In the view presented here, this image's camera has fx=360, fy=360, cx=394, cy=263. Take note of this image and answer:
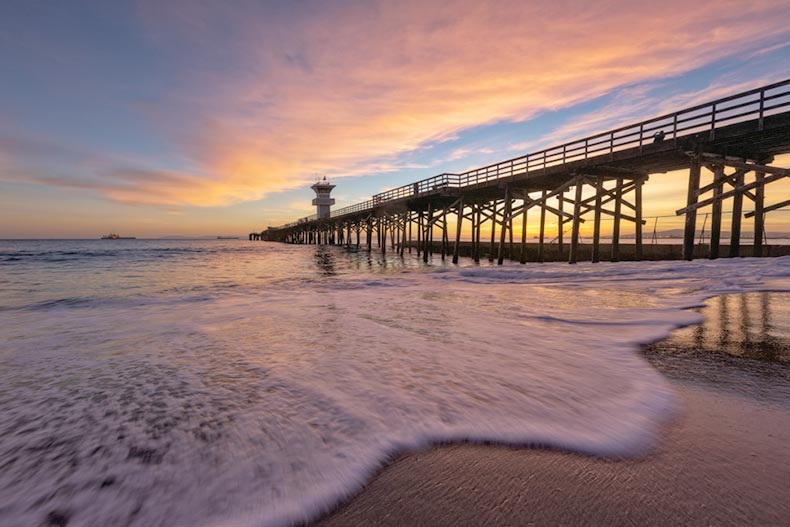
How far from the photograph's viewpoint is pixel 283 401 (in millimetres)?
2826

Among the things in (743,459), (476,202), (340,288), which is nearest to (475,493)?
(743,459)

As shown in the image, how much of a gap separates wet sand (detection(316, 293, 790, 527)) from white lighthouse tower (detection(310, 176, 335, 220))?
62.6 meters

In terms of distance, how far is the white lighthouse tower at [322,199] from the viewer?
206 ft

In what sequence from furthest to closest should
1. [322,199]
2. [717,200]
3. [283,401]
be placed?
[322,199]
[717,200]
[283,401]

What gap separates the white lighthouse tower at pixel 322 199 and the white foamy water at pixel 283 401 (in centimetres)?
5775

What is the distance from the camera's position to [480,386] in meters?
2.99

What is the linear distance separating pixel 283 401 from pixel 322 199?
62837 mm

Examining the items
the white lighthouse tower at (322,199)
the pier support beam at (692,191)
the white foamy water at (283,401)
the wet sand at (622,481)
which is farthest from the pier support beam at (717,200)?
the white lighthouse tower at (322,199)

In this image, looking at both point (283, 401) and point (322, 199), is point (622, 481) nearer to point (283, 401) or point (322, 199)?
point (283, 401)

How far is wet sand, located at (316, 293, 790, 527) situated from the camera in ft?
4.77

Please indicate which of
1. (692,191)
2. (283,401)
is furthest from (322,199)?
(283,401)

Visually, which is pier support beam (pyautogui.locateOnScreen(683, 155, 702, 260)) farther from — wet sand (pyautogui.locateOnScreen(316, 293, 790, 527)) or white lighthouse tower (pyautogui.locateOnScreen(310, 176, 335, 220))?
white lighthouse tower (pyautogui.locateOnScreen(310, 176, 335, 220))

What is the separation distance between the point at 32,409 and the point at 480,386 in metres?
3.57

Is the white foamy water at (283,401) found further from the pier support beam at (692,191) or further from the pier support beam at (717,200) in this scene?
the pier support beam at (717,200)
